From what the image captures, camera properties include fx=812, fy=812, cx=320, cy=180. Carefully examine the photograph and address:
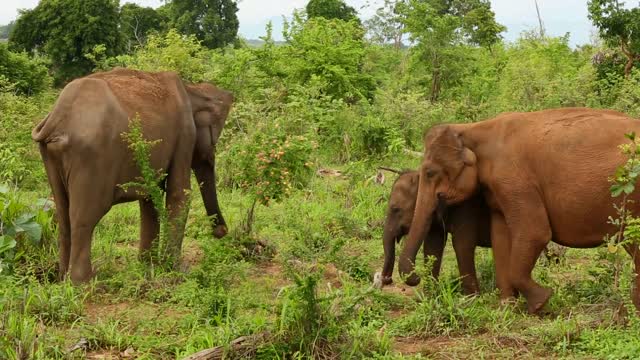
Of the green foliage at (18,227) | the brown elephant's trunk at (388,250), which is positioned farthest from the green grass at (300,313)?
the green foliage at (18,227)

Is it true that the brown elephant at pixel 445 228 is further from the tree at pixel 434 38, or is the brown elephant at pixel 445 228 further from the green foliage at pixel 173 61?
the tree at pixel 434 38

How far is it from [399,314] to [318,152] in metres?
7.64

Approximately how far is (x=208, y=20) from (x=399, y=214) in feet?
115

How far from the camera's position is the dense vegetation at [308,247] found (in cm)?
467

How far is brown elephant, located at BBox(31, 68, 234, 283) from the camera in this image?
5.85 metres

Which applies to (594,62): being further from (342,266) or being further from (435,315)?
(435,315)

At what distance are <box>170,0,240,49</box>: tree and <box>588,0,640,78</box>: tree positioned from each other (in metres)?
25.6

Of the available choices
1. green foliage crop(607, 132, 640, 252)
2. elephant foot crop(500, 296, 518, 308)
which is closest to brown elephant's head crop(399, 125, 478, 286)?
elephant foot crop(500, 296, 518, 308)

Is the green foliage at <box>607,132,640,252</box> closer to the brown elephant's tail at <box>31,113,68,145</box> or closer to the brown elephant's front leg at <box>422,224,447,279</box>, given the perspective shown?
the brown elephant's front leg at <box>422,224,447,279</box>

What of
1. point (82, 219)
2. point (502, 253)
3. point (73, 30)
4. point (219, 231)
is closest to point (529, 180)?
point (502, 253)

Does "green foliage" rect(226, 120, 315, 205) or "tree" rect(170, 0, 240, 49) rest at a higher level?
"tree" rect(170, 0, 240, 49)

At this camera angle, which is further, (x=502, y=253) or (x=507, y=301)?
(x=502, y=253)

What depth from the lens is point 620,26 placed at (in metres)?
16.4

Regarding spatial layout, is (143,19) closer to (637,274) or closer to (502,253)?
(502,253)
